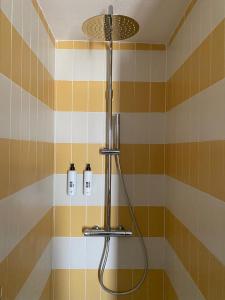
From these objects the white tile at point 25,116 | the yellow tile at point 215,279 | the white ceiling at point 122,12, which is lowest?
the yellow tile at point 215,279

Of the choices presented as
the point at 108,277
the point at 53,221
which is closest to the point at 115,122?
the point at 53,221

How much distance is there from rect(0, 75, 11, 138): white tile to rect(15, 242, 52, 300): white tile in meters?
0.58

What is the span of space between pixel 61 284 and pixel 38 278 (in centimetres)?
38

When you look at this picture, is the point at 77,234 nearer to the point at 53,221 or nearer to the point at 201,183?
the point at 53,221

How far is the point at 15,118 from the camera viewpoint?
0.90m

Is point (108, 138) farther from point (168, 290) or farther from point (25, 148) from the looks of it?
point (168, 290)

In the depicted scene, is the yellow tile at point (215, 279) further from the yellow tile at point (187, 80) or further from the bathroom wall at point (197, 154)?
the yellow tile at point (187, 80)

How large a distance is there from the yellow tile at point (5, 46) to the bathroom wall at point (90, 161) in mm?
755

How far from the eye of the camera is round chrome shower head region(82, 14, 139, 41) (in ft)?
3.81

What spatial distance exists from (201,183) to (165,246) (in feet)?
2.47

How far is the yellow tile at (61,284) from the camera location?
62.6 inches

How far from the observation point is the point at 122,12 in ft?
4.14

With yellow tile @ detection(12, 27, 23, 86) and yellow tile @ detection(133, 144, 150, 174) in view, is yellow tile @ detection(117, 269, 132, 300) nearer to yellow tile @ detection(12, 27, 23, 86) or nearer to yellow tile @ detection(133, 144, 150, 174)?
yellow tile @ detection(133, 144, 150, 174)

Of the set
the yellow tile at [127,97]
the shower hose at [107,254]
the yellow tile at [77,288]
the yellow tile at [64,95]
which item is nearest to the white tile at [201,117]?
the yellow tile at [127,97]
